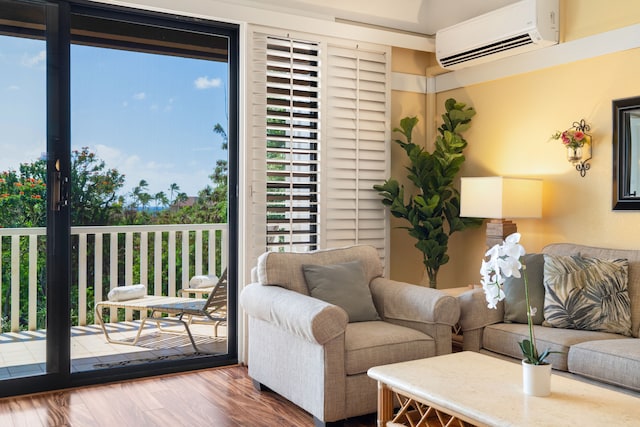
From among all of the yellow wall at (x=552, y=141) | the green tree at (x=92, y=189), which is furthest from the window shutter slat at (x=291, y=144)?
the green tree at (x=92, y=189)

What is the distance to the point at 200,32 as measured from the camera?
4.24m

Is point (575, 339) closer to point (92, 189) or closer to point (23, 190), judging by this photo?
point (92, 189)

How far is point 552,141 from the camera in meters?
4.18

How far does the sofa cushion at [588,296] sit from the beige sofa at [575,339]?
0.05 metres

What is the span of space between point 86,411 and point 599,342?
2.77 metres

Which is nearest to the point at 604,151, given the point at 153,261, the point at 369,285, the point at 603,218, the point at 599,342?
the point at 603,218

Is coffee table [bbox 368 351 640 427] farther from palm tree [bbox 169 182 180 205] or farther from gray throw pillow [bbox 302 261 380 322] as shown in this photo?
palm tree [bbox 169 182 180 205]

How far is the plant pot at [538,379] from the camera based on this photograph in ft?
7.50

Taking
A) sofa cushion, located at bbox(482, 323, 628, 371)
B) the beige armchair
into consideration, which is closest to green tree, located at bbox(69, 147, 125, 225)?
the beige armchair

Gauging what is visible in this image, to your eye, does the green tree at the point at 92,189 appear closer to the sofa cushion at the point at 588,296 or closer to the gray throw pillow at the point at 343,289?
the gray throw pillow at the point at 343,289

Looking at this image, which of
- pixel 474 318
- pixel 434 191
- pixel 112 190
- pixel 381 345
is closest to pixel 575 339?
pixel 474 318

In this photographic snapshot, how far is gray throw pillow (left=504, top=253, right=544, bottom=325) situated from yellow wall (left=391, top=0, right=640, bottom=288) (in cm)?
52

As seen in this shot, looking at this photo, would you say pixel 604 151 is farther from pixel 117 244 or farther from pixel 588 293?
pixel 117 244

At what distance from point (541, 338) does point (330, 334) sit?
1180mm
